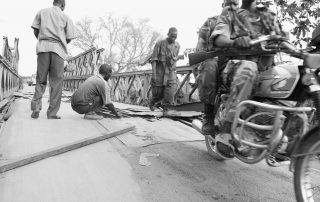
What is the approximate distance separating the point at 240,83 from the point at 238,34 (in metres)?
0.53

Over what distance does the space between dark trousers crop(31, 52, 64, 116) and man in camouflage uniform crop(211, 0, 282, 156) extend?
294 cm

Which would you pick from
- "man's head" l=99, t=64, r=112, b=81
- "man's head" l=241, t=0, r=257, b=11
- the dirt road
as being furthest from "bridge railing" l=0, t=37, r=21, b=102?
"man's head" l=241, t=0, r=257, b=11

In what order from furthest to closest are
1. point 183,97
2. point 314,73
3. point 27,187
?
1. point 183,97
2. point 27,187
3. point 314,73

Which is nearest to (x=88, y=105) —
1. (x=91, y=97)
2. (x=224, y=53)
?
(x=91, y=97)

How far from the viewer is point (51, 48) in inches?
180

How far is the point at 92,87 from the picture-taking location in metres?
5.09

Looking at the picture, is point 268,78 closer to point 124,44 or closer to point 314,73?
point 314,73

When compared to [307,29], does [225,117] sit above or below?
below

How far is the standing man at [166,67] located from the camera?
22.0 feet

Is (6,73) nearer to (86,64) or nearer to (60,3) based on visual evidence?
(60,3)

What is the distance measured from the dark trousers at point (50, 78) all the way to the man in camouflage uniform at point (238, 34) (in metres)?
2.94

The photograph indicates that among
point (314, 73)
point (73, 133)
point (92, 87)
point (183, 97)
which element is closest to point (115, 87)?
point (183, 97)

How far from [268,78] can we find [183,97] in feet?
19.0

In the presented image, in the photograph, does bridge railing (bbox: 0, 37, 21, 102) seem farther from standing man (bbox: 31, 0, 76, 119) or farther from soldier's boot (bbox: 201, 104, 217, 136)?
soldier's boot (bbox: 201, 104, 217, 136)
